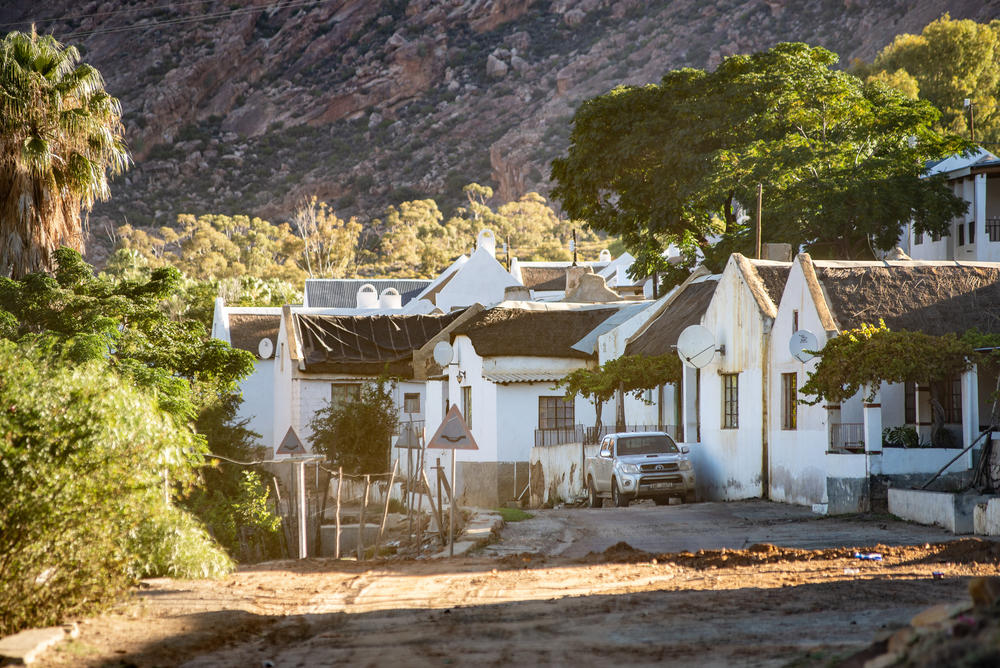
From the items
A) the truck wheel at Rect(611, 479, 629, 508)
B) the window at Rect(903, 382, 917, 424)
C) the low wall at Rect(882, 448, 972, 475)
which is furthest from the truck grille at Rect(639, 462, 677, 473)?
the low wall at Rect(882, 448, 972, 475)

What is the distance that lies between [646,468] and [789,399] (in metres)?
3.30

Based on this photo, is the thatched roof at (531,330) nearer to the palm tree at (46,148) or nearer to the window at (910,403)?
the palm tree at (46,148)

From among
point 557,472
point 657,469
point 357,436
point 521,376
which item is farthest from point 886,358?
point 357,436

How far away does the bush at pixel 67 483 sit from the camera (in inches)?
442

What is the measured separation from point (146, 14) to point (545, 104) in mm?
60827

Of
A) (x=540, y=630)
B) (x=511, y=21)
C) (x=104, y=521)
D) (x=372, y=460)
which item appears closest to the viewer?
(x=540, y=630)

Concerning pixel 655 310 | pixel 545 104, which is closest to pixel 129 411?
pixel 655 310

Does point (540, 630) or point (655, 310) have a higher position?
point (655, 310)

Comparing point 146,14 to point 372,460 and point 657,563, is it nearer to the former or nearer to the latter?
point 372,460

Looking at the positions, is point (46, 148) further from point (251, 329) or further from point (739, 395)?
point (251, 329)

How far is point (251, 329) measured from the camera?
170ft

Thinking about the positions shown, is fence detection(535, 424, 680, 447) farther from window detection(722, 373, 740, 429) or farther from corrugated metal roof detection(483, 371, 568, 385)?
window detection(722, 373, 740, 429)

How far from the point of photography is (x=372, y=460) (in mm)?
37844

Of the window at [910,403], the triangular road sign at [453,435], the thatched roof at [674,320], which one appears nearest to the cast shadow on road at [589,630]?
the triangular road sign at [453,435]
